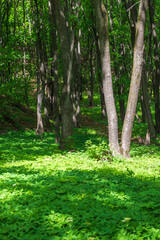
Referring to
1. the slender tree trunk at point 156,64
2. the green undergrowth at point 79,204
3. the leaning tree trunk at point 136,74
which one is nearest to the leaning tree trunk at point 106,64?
the leaning tree trunk at point 136,74

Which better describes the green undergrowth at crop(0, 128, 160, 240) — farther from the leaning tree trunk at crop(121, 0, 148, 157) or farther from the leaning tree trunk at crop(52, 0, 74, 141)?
the leaning tree trunk at crop(52, 0, 74, 141)

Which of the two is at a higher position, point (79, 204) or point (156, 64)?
point (156, 64)

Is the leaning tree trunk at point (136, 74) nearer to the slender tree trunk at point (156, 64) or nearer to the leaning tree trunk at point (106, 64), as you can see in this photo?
the leaning tree trunk at point (106, 64)

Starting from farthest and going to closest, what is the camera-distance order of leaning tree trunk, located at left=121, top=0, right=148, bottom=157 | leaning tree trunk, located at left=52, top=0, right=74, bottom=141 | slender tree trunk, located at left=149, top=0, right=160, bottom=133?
slender tree trunk, located at left=149, top=0, right=160, bottom=133
leaning tree trunk, located at left=52, top=0, right=74, bottom=141
leaning tree trunk, located at left=121, top=0, right=148, bottom=157

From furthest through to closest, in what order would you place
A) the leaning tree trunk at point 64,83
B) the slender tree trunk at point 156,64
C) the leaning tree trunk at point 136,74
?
1. the slender tree trunk at point 156,64
2. the leaning tree trunk at point 64,83
3. the leaning tree trunk at point 136,74

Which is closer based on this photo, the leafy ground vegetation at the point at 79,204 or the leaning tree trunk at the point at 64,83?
the leafy ground vegetation at the point at 79,204

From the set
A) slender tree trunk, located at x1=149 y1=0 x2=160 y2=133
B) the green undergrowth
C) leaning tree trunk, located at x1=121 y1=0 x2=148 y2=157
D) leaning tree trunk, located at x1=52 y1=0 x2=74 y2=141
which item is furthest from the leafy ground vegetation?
slender tree trunk, located at x1=149 y1=0 x2=160 y2=133

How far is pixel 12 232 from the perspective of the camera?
3436mm

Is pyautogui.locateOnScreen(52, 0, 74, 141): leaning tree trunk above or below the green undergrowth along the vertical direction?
above

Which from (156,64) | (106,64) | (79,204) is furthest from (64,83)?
(156,64)

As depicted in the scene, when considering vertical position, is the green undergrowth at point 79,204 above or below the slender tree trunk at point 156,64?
below

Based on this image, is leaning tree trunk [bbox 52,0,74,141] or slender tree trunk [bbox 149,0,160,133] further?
slender tree trunk [bbox 149,0,160,133]

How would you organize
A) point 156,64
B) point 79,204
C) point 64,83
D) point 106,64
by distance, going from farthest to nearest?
point 156,64 → point 64,83 → point 106,64 → point 79,204

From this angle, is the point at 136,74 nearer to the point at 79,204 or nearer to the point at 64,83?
the point at 64,83
